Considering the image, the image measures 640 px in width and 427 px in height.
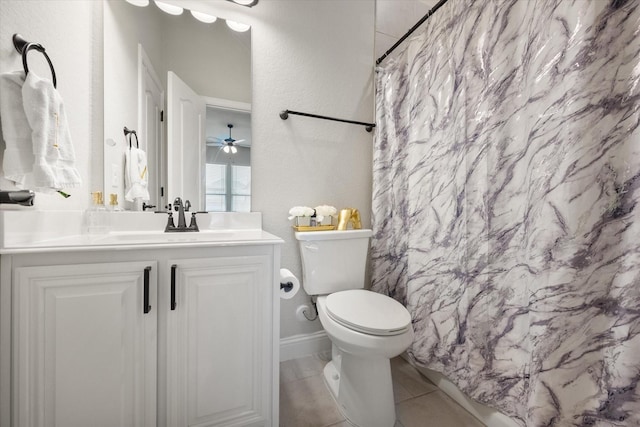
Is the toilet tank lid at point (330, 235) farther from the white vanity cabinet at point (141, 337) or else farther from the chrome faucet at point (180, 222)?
the chrome faucet at point (180, 222)

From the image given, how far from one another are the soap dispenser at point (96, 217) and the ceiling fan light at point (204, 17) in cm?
107

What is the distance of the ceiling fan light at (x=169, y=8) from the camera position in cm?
132

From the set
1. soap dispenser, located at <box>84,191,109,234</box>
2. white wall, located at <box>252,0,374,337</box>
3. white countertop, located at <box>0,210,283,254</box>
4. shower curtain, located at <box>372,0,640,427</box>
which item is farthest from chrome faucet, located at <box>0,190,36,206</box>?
shower curtain, located at <box>372,0,640,427</box>

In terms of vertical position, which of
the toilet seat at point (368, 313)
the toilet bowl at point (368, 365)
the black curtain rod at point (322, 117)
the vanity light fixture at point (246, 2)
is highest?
the vanity light fixture at point (246, 2)

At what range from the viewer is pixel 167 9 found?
1334mm

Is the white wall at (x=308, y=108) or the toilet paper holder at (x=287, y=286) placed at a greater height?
the white wall at (x=308, y=108)

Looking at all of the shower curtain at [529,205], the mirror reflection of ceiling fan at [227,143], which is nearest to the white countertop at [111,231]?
the mirror reflection of ceiling fan at [227,143]

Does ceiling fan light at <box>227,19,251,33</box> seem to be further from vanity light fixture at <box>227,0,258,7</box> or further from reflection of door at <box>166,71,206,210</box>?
reflection of door at <box>166,71,206,210</box>

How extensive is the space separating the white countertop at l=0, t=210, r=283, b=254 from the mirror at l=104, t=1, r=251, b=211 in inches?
3.0

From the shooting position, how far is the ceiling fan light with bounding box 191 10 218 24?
138 cm

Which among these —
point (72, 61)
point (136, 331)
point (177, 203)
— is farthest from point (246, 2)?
point (136, 331)

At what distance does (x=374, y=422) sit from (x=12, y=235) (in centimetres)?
146

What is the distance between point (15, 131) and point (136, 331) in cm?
72

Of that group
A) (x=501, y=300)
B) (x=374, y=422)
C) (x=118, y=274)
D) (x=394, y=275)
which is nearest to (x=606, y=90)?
(x=501, y=300)
